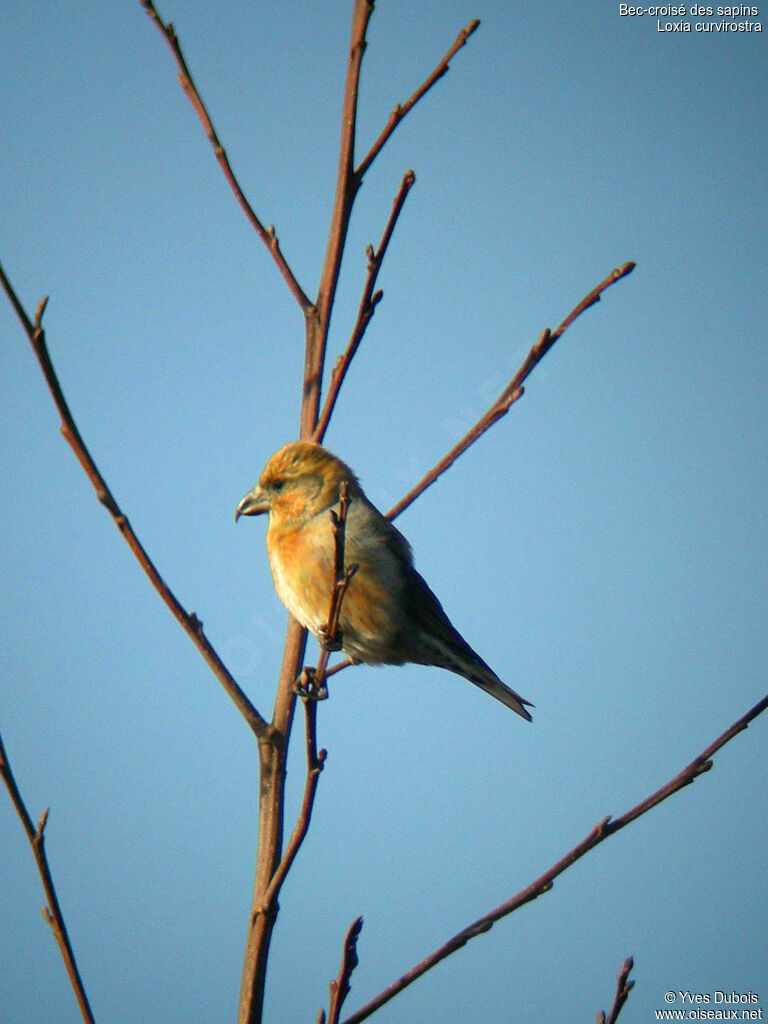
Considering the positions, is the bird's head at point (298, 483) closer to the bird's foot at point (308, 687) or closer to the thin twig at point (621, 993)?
the bird's foot at point (308, 687)

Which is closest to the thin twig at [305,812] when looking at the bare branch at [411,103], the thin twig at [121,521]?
the thin twig at [121,521]

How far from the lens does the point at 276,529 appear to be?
4340 millimetres

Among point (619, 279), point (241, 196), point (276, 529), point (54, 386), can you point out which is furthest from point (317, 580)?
point (54, 386)

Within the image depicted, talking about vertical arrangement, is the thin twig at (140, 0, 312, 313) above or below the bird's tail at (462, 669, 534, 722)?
above

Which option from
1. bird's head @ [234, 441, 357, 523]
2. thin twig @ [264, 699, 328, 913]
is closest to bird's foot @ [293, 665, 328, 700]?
Answer: thin twig @ [264, 699, 328, 913]

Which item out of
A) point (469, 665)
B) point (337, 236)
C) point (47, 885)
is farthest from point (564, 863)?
point (469, 665)

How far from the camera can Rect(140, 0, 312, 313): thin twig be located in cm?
268

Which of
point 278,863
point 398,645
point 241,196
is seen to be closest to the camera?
point 278,863

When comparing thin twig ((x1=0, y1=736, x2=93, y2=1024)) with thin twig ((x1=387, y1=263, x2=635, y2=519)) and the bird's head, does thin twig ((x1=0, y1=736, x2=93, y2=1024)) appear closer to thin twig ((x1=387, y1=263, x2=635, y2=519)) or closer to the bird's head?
thin twig ((x1=387, y1=263, x2=635, y2=519))

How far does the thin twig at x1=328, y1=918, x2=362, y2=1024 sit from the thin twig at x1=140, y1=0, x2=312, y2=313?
1.80 meters

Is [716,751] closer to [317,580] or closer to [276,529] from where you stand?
[317,580]

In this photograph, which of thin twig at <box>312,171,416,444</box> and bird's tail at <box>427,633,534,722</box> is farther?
bird's tail at <box>427,633,534,722</box>

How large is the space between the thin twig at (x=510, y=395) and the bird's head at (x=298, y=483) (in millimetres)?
1252

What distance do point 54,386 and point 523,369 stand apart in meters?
1.29
